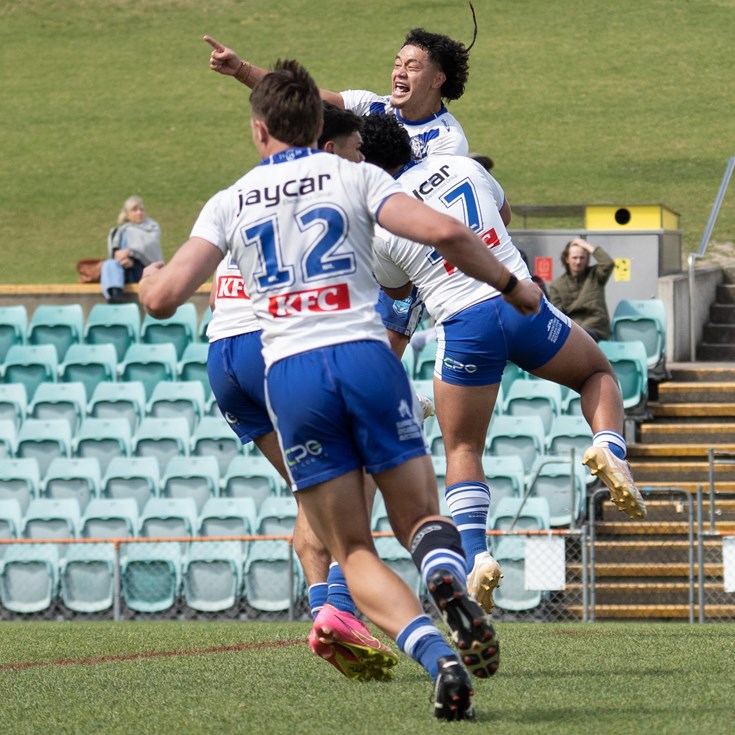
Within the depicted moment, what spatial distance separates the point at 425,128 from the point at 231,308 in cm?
125

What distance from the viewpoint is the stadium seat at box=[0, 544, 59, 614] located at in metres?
12.2

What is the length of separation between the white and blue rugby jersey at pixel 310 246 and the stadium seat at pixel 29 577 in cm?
828

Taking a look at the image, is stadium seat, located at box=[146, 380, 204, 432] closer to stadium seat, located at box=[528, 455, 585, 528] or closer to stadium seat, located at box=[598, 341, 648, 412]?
stadium seat, located at box=[528, 455, 585, 528]

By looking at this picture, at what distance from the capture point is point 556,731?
4.22 meters

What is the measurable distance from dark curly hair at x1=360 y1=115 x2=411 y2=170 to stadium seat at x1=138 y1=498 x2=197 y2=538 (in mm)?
7007

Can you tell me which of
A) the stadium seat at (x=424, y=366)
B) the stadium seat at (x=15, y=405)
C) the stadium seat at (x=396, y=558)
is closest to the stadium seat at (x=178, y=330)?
the stadium seat at (x=15, y=405)

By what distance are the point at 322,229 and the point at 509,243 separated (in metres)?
1.79

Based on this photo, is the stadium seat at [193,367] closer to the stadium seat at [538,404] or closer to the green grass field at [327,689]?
the stadium seat at [538,404]

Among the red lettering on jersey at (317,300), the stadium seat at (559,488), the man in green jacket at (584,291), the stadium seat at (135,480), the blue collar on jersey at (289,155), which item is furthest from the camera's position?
the man in green jacket at (584,291)

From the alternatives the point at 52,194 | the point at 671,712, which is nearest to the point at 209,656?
the point at 671,712

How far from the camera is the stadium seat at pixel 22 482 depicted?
13172 millimetres

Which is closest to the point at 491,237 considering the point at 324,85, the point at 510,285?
the point at 510,285

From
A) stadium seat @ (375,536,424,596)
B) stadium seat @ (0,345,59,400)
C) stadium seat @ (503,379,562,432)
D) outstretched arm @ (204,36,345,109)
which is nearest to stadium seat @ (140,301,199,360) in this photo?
stadium seat @ (0,345,59,400)

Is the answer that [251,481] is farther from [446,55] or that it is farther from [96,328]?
[446,55]
